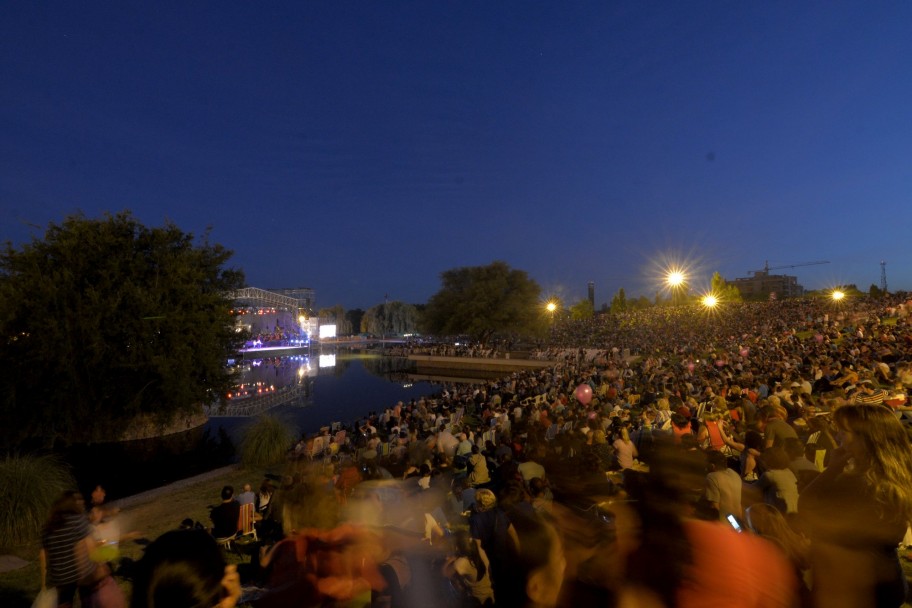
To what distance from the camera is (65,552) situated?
12.2 ft

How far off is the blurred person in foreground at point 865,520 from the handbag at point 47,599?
4.98 metres

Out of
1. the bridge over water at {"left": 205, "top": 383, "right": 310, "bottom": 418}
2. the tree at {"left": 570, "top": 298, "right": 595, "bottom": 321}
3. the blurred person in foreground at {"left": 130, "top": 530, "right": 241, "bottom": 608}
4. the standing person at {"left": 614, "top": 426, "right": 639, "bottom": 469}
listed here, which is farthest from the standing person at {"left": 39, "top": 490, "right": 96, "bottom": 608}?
the tree at {"left": 570, "top": 298, "right": 595, "bottom": 321}

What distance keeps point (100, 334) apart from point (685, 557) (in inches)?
855

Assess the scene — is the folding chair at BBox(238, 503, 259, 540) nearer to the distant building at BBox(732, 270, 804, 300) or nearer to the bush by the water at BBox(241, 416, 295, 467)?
the bush by the water at BBox(241, 416, 295, 467)

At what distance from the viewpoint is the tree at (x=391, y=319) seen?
443ft

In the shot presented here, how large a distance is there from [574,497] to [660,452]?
3999 mm

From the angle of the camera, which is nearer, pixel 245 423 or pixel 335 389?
pixel 245 423

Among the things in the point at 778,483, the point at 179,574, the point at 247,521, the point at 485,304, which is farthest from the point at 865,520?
the point at 485,304

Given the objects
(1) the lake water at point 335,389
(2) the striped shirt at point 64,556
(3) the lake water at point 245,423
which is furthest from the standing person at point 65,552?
(1) the lake water at point 335,389

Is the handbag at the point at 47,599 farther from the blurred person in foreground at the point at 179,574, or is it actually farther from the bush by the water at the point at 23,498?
the bush by the water at the point at 23,498

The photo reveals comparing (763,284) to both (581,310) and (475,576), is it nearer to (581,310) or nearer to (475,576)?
(581,310)

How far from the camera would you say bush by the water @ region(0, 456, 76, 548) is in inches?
307

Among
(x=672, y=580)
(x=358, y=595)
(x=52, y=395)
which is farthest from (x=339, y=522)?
(x=52, y=395)

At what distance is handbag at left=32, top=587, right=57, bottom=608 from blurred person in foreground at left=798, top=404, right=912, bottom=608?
4976 millimetres
